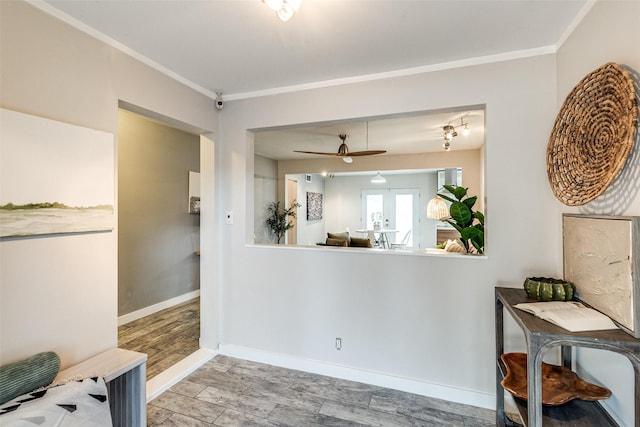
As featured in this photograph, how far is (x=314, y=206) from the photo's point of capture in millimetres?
8836

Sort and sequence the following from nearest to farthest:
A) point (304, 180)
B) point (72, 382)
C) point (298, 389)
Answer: point (72, 382)
point (298, 389)
point (304, 180)

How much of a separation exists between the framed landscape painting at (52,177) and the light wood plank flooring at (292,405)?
4.42ft

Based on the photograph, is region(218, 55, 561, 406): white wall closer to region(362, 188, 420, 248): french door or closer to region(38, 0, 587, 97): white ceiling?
region(38, 0, 587, 97): white ceiling

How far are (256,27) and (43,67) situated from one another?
1.14 m

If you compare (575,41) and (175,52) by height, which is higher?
(175,52)

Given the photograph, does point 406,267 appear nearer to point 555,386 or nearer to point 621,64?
point 555,386

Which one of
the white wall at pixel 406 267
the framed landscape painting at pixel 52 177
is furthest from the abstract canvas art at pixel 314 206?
the framed landscape painting at pixel 52 177

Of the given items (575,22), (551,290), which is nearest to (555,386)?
(551,290)

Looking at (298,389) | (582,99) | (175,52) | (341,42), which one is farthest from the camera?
(298,389)

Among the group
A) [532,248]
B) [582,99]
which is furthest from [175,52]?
[532,248]

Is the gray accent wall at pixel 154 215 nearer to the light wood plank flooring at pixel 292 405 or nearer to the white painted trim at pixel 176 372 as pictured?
the white painted trim at pixel 176 372

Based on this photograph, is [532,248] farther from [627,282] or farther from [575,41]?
[575,41]

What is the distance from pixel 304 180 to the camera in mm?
8188

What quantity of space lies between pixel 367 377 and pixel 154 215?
10.8 feet
